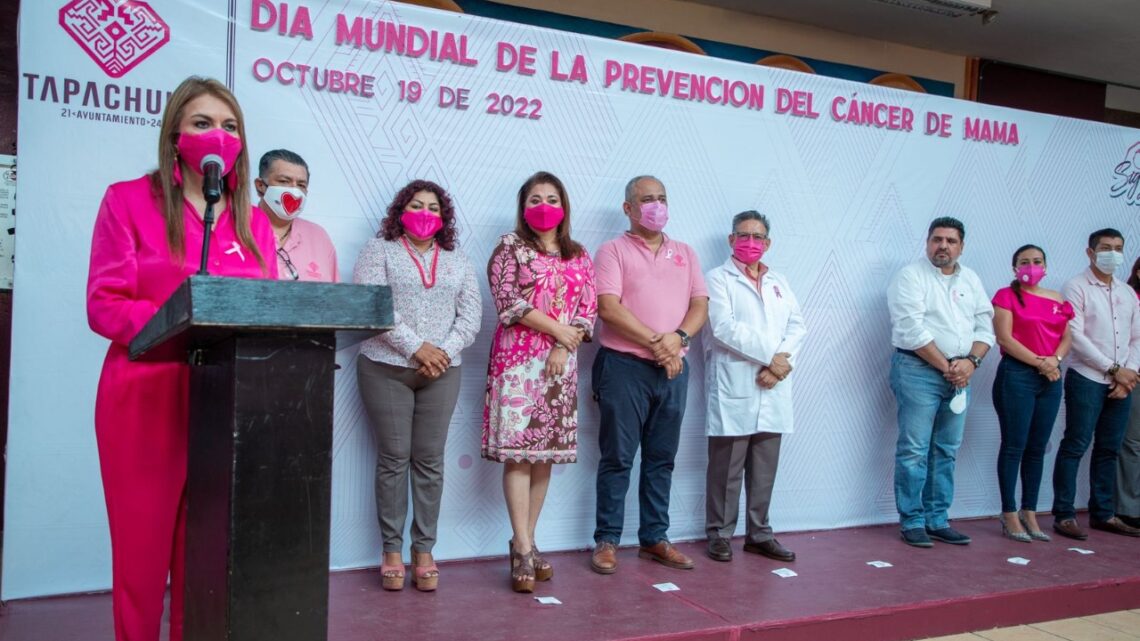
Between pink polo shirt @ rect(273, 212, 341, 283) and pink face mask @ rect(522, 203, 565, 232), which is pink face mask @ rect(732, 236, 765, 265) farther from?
pink polo shirt @ rect(273, 212, 341, 283)

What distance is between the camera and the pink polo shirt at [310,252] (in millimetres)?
3227

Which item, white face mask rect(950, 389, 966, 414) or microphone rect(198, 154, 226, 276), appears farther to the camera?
white face mask rect(950, 389, 966, 414)

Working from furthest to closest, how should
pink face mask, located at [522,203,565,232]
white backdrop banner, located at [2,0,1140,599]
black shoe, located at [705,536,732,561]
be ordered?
black shoe, located at [705,536,732,561]
pink face mask, located at [522,203,565,232]
white backdrop banner, located at [2,0,1140,599]

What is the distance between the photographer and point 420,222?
3.36m

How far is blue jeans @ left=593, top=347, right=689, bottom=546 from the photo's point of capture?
371cm

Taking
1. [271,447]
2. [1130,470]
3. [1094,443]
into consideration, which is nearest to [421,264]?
[271,447]

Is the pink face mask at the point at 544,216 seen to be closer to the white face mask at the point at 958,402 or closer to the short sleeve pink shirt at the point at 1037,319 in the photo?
the white face mask at the point at 958,402

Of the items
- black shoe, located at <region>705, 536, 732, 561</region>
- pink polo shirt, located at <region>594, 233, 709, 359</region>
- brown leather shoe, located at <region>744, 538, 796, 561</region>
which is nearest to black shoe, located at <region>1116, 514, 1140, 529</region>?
brown leather shoe, located at <region>744, 538, 796, 561</region>

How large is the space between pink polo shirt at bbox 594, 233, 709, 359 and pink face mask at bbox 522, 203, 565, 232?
0.33 meters

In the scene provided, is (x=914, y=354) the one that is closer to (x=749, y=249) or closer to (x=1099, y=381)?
(x=749, y=249)

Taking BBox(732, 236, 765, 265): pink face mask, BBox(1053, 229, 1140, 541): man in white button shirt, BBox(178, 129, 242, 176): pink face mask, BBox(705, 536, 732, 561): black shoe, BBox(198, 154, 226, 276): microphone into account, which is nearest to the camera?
BBox(198, 154, 226, 276): microphone

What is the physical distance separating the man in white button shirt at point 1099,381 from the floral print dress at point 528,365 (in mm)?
2791

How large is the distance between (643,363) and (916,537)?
1652 millimetres

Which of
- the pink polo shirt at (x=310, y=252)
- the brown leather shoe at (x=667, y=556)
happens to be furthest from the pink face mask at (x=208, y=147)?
the brown leather shoe at (x=667, y=556)
